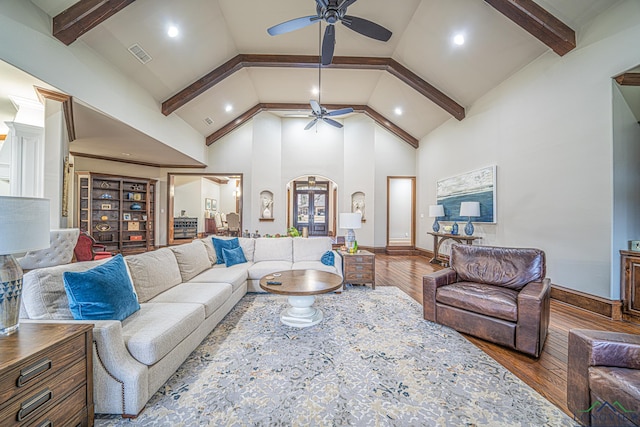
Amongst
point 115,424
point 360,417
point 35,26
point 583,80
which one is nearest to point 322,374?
point 360,417

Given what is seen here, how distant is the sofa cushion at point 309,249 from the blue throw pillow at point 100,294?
2.58 m

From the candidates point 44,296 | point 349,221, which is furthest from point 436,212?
point 44,296

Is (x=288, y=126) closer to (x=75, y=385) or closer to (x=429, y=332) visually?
(x=429, y=332)

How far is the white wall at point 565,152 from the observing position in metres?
2.94

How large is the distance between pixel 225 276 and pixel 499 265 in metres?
3.29

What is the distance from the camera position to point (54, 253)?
289 centimetres

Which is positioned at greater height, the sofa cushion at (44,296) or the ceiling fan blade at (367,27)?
the ceiling fan blade at (367,27)

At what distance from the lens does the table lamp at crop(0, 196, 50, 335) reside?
3.85 ft

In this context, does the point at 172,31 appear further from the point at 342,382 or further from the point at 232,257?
the point at 342,382

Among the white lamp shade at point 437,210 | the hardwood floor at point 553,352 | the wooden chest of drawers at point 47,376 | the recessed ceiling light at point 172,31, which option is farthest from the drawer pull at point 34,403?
the white lamp shade at point 437,210

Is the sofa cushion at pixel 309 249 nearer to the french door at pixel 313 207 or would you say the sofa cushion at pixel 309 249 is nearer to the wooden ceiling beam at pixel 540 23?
the wooden ceiling beam at pixel 540 23

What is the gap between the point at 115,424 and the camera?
1457mm

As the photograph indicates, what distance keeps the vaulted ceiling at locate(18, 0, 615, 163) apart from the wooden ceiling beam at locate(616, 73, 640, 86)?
2.65 feet

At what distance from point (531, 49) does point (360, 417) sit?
5.20 m
